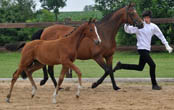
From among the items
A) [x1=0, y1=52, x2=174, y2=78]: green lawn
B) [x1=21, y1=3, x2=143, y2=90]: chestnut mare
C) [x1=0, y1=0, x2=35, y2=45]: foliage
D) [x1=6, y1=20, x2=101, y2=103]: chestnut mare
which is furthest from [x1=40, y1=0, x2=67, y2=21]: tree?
[x1=6, y1=20, x2=101, y2=103]: chestnut mare

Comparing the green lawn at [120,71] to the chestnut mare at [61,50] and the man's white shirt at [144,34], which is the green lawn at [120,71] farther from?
the chestnut mare at [61,50]

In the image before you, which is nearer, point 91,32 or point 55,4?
point 91,32

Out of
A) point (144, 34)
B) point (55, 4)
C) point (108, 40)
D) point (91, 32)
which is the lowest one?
point (55, 4)

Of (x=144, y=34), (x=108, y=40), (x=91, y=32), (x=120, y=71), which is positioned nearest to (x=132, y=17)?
(x=144, y=34)

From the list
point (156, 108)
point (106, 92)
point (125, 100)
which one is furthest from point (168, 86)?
point (156, 108)

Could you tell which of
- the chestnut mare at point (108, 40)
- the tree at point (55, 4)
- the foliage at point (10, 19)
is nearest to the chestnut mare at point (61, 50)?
the chestnut mare at point (108, 40)

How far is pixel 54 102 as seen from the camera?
7461 millimetres

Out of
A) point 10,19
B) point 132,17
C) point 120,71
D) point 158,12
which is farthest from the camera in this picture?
point 10,19

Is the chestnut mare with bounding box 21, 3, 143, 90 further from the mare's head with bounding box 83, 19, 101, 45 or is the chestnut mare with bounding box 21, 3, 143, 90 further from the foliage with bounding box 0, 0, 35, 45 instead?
the foliage with bounding box 0, 0, 35, 45

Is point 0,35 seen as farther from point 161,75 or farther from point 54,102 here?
point 54,102

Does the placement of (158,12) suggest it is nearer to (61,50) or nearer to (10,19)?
(10,19)

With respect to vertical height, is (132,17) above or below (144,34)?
above

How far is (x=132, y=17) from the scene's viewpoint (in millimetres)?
9195

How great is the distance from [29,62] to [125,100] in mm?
1992
